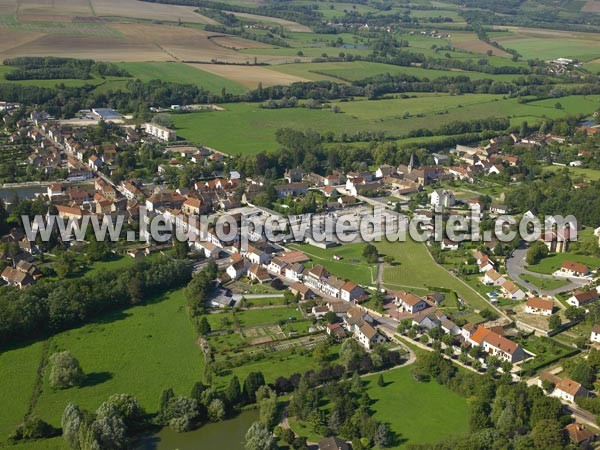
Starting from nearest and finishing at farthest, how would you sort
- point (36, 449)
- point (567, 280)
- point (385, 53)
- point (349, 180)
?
point (36, 449) → point (567, 280) → point (349, 180) → point (385, 53)

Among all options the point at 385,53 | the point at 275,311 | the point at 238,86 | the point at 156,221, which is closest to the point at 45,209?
the point at 156,221

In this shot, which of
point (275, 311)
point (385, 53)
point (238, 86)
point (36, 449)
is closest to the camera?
point (36, 449)

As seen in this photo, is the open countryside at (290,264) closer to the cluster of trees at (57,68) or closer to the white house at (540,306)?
the white house at (540,306)

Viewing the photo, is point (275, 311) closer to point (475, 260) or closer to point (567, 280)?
point (475, 260)

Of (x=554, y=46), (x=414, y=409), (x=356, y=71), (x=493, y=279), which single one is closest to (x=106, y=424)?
(x=414, y=409)

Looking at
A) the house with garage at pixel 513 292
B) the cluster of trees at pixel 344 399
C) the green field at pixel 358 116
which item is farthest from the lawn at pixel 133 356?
the green field at pixel 358 116

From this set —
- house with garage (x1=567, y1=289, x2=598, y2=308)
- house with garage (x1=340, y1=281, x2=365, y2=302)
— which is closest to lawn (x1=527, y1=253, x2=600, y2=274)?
house with garage (x1=567, y1=289, x2=598, y2=308)
